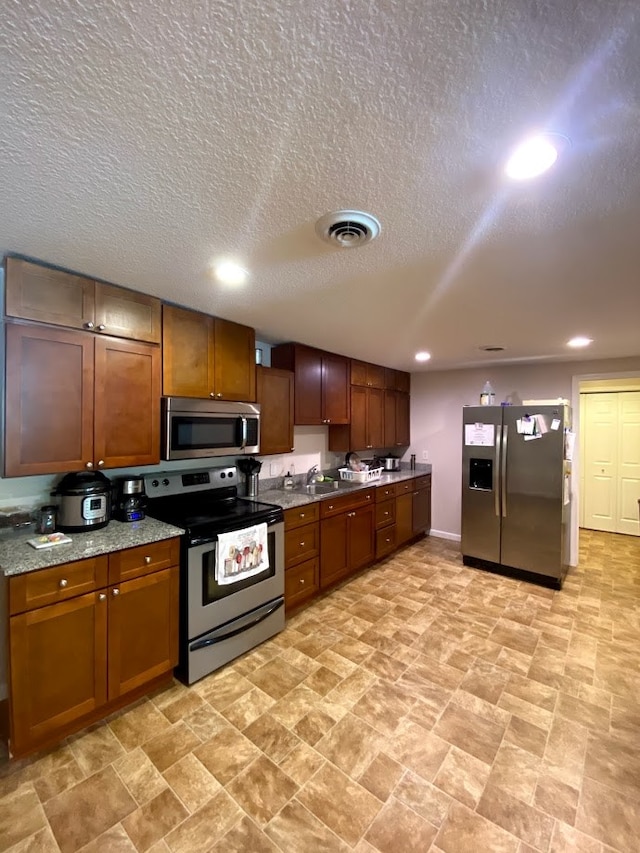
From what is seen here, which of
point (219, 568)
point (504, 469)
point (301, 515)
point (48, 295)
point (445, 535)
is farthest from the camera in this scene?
point (445, 535)

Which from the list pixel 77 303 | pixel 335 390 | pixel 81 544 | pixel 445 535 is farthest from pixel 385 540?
pixel 77 303

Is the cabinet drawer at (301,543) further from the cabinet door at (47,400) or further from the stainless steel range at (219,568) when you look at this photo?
the cabinet door at (47,400)

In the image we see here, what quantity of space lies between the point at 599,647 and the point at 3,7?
3.99 metres

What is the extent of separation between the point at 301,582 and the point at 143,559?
4.63 feet

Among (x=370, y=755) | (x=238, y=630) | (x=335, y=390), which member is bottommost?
(x=370, y=755)

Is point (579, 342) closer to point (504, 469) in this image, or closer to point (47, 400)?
point (504, 469)

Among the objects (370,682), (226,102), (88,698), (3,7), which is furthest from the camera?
(370,682)

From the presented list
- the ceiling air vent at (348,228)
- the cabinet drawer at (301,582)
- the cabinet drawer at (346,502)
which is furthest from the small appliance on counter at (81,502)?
the ceiling air vent at (348,228)

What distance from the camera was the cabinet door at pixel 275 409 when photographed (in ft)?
10.2

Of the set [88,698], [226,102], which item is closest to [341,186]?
[226,102]

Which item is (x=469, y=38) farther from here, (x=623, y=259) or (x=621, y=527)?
(x=621, y=527)

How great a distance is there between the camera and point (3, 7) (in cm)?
69

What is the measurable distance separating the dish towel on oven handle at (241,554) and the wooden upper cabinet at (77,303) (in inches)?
53.6

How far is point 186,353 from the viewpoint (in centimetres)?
248
